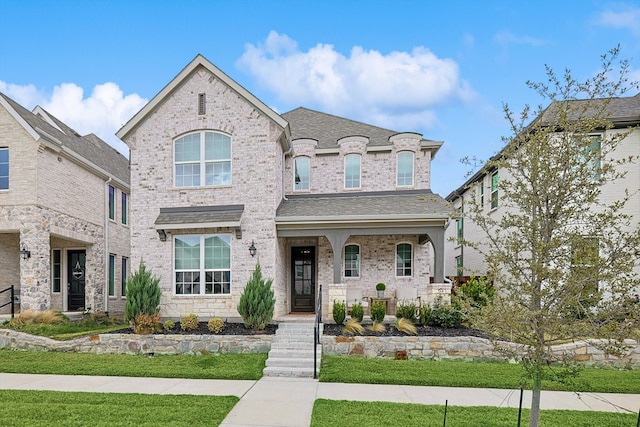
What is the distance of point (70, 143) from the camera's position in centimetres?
1452

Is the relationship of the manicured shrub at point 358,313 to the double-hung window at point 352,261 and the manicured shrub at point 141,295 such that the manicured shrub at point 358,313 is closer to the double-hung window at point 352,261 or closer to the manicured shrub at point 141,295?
the double-hung window at point 352,261

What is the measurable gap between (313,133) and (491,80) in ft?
21.6

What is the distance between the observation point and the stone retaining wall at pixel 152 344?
936 cm

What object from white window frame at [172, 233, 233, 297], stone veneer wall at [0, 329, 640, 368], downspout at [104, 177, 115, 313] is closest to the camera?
stone veneer wall at [0, 329, 640, 368]

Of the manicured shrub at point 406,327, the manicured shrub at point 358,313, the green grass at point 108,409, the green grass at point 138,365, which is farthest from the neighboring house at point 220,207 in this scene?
the green grass at point 108,409

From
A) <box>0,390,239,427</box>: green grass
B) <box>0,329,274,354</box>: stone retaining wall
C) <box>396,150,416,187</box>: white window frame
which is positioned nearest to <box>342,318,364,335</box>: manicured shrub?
<box>0,329,274,354</box>: stone retaining wall

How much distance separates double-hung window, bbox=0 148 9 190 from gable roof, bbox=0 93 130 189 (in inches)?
44.1

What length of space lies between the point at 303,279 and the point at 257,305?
152 inches

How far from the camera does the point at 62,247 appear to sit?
15.5 m

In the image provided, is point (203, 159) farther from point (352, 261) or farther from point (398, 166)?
point (398, 166)

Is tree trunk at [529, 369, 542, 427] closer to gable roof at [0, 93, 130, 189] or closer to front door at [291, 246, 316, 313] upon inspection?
front door at [291, 246, 316, 313]

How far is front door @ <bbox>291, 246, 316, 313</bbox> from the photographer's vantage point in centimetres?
1377

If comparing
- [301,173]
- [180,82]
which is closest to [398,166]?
[301,173]

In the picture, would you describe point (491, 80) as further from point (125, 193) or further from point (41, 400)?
point (125, 193)
